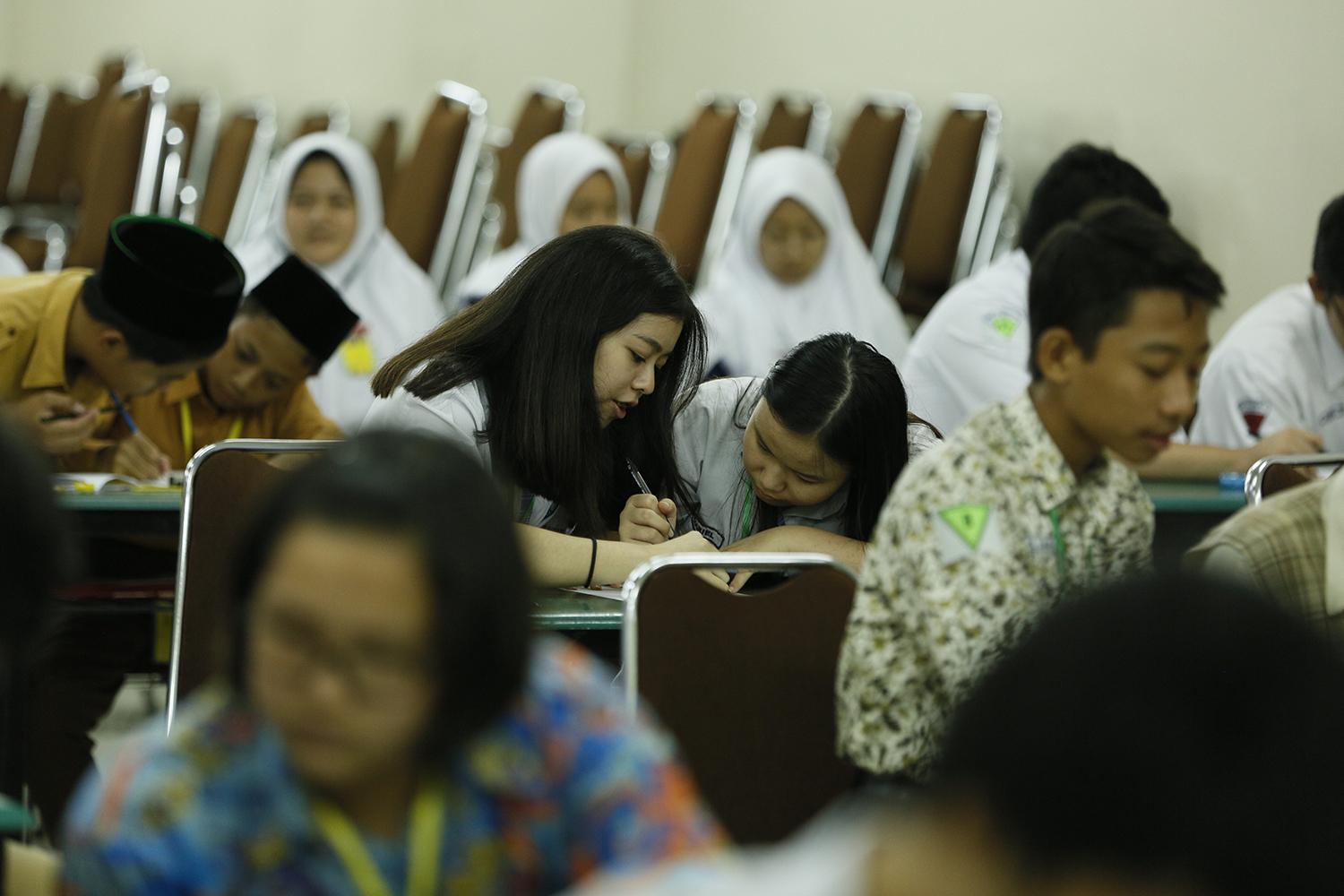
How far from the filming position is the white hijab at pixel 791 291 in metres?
4.22

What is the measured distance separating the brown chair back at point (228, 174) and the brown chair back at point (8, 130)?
1362mm

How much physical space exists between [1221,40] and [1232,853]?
402cm

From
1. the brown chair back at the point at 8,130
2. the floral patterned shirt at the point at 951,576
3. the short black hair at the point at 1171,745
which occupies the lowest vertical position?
the brown chair back at the point at 8,130

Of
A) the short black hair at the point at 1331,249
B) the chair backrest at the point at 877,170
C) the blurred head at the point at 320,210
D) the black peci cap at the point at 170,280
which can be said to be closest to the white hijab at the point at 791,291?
the chair backrest at the point at 877,170

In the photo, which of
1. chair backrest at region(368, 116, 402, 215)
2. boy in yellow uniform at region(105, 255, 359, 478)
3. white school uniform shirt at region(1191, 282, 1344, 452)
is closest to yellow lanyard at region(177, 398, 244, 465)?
boy in yellow uniform at region(105, 255, 359, 478)

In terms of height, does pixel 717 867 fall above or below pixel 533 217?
above

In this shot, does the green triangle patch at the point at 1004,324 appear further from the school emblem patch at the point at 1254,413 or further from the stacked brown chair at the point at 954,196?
the stacked brown chair at the point at 954,196

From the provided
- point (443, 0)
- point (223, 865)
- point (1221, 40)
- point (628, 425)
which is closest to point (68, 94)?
point (443, 0)

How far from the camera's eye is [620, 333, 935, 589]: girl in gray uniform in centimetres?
210

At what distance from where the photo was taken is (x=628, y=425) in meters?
2.31

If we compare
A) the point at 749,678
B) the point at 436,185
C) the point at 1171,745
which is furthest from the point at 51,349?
the point at 436,185

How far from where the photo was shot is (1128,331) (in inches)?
58.9

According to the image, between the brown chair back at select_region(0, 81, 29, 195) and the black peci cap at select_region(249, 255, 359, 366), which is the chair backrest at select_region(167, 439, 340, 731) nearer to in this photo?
the black peci cap at select_region(249, 255, 359, 366)

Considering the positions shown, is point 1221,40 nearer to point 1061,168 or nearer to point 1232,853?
point 1061,168
